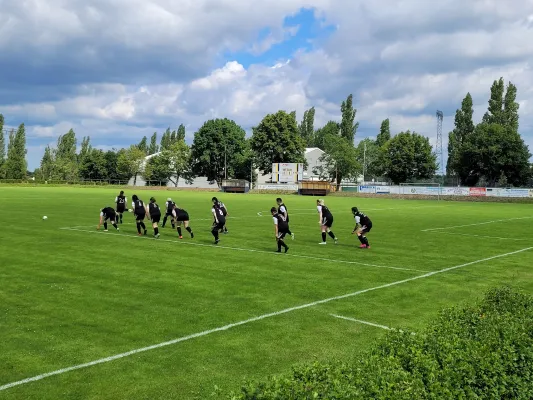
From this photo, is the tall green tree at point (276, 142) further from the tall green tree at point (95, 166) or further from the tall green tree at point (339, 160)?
the tall green tree at point (95, 166)

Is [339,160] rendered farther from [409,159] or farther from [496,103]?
[496,103]

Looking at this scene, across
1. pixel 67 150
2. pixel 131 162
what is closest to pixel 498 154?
pixel 131 162

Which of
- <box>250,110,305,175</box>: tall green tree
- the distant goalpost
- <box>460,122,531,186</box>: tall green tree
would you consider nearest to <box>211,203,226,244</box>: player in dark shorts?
the distant goalpost

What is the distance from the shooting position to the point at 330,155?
99.9 metres

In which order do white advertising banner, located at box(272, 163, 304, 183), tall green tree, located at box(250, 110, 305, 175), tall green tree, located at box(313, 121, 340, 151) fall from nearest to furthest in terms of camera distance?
white advertising banner, located at box(272, 163, 304, 183) → tall green tree, located at box(250, 110, 305, 175) → tall green tree, located at box(313, 121, 340, 151)

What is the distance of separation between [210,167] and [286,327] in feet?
334

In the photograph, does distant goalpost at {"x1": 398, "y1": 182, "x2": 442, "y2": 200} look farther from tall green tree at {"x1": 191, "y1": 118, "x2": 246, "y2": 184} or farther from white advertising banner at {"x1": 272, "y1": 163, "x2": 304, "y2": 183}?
tall green tree at {"x1": 191, "y1": 118, "x2": 246, "y2": 184}

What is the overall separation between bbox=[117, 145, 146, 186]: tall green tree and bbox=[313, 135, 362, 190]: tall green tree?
46198 mm

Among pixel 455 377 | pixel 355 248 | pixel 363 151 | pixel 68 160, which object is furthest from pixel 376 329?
pixel 68 160

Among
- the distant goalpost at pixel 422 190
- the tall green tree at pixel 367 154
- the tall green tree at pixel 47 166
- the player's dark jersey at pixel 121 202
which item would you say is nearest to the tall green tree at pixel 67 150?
the tall green tree at pixel 47 166

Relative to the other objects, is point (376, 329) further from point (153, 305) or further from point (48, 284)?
point (48, 284)

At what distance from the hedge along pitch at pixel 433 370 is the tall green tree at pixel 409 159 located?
90585 millimetres

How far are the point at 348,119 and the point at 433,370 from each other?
112 m

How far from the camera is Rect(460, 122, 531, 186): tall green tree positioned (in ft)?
260
